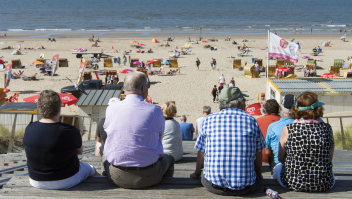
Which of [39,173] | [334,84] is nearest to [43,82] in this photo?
[334,84]

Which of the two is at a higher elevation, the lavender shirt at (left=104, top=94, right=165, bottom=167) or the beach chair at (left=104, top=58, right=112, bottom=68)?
the beach chair at (left=104, top=58, right=112, bottom=68)

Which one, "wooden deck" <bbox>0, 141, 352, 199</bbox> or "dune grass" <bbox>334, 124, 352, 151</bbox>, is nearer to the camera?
"wooden deck" <bbox>0, 141, 352, 199</bbox>

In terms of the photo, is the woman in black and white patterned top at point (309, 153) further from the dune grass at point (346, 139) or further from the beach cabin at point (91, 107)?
the beach cabin at point (91, 107)

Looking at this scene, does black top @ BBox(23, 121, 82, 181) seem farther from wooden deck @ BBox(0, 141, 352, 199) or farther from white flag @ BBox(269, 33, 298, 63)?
white flag @ BBox(269, 33, 298, 63)

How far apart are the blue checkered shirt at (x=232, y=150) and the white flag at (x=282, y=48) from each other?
42.8 feet

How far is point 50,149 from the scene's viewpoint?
3.01m

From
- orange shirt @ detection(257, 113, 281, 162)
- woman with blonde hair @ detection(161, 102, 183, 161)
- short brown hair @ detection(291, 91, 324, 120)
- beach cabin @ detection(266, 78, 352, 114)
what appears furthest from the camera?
beach cabin @ detection(266, 78, 352, 114)

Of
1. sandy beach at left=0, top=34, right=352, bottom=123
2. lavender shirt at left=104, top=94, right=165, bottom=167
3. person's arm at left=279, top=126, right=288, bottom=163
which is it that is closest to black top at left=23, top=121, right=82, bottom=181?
lavender shirt at left=104, top=94, right=165, bottom=167

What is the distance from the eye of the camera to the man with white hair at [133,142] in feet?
10.1

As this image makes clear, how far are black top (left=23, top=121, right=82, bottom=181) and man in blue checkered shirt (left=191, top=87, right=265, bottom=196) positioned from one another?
1.17 metres

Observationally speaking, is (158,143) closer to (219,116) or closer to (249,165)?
(219,116)

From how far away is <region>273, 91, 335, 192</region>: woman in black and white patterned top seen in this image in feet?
9.96

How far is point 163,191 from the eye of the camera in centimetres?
310

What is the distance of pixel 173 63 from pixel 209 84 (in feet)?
20.0
